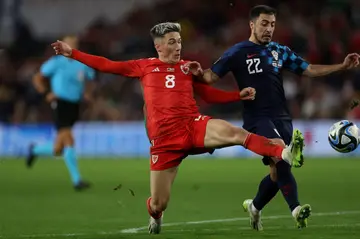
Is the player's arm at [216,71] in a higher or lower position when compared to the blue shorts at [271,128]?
higher

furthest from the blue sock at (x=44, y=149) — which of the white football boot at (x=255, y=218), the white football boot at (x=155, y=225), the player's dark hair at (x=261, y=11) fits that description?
the player's dark hair at (x=261, y=11)

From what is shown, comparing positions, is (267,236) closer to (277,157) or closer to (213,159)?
(277,157)

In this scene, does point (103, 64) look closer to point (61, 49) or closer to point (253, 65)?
point (61, 49)

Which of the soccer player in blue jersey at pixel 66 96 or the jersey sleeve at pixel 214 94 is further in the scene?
the soccer player in blue jersey at pixel 66 96

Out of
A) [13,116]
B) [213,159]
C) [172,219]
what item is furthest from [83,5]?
[172,219]

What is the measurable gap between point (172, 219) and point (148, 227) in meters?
1.15

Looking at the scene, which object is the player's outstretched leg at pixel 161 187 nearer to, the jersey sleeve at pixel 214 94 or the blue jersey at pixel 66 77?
the jersey sleeve at pixel 214 94

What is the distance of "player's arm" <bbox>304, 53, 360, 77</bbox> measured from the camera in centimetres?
820

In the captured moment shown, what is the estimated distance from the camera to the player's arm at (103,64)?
8070mm

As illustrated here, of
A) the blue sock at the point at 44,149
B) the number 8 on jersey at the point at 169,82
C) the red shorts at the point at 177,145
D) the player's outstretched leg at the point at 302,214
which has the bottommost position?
the blue sock at the point at 44,149

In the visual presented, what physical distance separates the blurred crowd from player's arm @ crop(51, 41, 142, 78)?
13.3 meters

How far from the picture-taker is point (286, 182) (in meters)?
8.02

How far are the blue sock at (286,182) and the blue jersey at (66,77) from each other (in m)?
6.81

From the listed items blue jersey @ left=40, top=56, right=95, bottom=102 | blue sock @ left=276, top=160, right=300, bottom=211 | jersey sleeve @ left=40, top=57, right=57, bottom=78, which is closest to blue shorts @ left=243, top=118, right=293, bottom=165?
blue sock @ left=276, top=160, right=300, bottom=211
